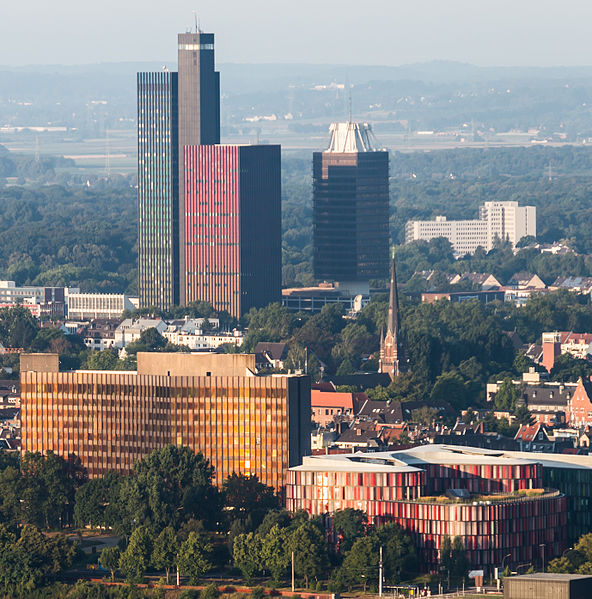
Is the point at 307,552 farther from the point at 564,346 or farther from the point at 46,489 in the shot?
the point at 564,346

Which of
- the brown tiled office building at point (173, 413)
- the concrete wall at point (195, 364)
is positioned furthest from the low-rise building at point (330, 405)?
the brown tiled office building at point (173, 413)

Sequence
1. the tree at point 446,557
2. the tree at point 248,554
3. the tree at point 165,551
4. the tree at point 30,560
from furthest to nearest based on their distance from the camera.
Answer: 1. the tree at point 165,551
2. the tree at point 30,560
3. the tree at point 248,554
4. the tree at point 446,557

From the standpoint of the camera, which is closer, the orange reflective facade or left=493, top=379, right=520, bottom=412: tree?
the orange reflective facade

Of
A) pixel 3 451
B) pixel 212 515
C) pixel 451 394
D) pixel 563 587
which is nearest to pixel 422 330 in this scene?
pixel 451 394

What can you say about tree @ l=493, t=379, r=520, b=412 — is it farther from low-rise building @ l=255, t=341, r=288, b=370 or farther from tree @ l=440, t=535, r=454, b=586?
tree @ l=440, t=535, r=454, b=586

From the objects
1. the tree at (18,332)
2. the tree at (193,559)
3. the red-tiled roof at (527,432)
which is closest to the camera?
the tree at (193,559)

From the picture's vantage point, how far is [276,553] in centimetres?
9631

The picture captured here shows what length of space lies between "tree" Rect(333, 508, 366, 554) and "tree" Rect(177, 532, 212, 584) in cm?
525

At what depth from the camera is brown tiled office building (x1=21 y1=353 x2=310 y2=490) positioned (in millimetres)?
110938

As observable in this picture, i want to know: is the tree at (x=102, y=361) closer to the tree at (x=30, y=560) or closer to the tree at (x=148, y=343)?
the tree at (x=148, y=343)

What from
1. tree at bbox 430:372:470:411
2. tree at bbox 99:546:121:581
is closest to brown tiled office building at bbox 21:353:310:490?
tree at bbox 99:546:121:581

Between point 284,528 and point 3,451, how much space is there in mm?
29655

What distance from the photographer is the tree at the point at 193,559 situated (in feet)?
317

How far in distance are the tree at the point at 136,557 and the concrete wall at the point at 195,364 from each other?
15459mm
